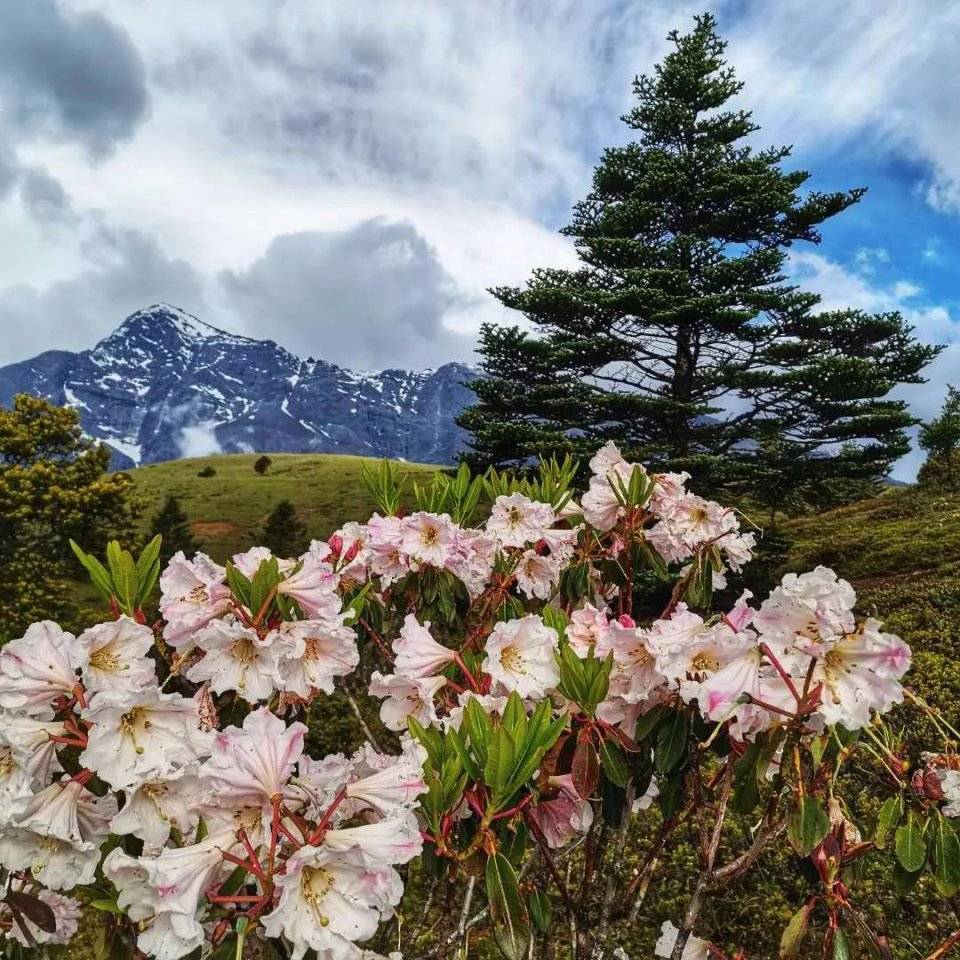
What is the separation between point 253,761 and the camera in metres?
1.11

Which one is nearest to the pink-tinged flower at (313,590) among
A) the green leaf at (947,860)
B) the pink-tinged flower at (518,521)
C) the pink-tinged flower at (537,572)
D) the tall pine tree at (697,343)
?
the pink-tinged flower at (518,521)

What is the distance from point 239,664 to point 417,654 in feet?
1.29

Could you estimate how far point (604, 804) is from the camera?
1.70 meters

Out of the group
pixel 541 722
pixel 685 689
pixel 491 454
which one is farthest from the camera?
pixel 491 454

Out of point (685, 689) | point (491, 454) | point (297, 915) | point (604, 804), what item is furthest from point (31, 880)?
point (491, 454)

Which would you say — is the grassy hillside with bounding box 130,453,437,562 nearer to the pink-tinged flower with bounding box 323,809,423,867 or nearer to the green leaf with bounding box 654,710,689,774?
the green leaf with bounding box 654,710,689,774

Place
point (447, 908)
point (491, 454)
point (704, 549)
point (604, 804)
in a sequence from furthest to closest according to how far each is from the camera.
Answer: point (491, 454) < point (704, 549) < point (447, 908) < point (604, 804)

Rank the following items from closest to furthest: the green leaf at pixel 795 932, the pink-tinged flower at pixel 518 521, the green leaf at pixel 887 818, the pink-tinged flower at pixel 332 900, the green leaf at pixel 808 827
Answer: the pink-tinged flower at pixel 332 900 → the green leaf at pixel 808 827 → the green leaf at pixel 795 932 → the green leaf at pixel 887 818 → the pink-tinged flower at pixel 518 521

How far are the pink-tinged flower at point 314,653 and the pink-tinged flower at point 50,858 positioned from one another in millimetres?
428

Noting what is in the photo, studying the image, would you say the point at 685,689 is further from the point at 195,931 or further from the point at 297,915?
the point at 195,931

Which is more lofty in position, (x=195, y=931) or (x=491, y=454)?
(x=491, y=454)

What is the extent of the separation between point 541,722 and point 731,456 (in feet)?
31.0

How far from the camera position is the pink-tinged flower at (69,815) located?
119cm

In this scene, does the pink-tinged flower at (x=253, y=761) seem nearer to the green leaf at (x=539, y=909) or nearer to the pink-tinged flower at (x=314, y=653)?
the pink-tinged flower at (x=314, y=653)
